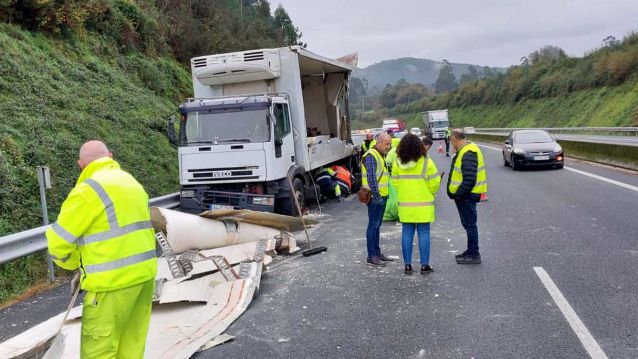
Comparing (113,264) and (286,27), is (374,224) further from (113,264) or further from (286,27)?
(286,27)

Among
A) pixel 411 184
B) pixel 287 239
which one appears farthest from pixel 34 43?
pixel 411 184

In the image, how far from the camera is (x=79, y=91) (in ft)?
45.3

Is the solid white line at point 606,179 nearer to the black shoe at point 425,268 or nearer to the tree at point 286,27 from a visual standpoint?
the black shoe at point 425,268

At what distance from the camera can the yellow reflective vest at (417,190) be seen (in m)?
6.49

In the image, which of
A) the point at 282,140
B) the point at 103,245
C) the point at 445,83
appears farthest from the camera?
the point at 445,83

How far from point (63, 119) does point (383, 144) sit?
25.2 feet

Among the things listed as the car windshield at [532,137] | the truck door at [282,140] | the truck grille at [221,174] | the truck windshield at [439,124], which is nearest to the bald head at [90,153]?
the truck grille at [221,174]

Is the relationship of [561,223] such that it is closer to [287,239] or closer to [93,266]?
[287,239]

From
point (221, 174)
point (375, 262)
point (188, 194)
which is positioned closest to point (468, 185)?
point (375, 262)

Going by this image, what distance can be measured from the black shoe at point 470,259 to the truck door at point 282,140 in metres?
4.37

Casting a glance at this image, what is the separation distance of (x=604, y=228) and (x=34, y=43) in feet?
44.3

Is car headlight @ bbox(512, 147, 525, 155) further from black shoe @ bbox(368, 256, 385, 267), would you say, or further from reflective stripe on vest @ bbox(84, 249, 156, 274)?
reflective stripe on vest @ bbox(84, 249, 156, 274)

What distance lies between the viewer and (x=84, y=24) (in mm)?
17422

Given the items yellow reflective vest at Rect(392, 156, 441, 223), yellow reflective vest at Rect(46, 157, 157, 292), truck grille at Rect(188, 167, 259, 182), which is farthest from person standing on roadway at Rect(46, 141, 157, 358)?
truck grille at Rect(188, 167, 259, 182)
